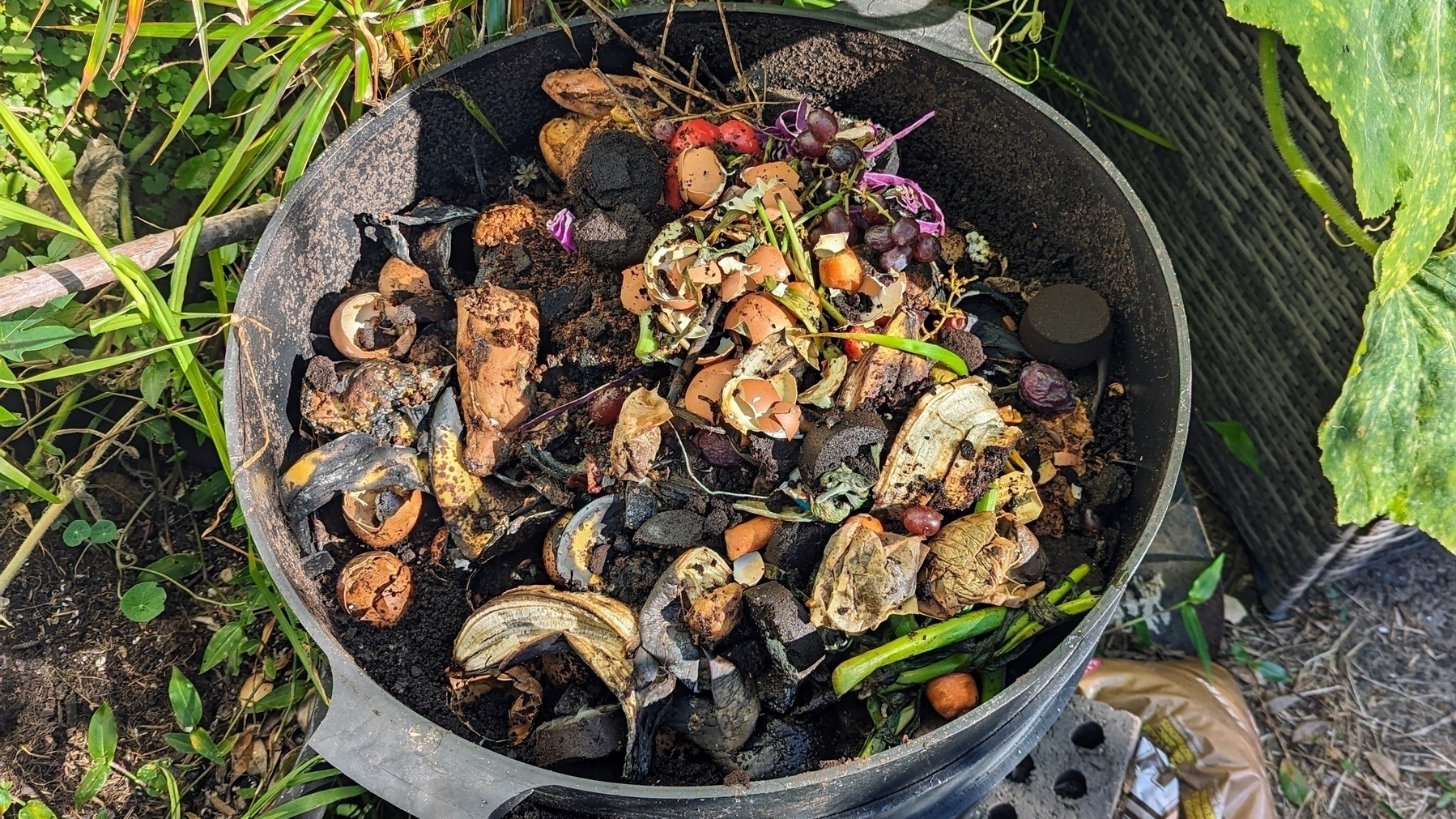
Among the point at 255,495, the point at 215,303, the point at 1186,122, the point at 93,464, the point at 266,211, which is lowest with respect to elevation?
the point at 93,464

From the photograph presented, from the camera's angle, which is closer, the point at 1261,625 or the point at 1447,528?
the point at 1447,528

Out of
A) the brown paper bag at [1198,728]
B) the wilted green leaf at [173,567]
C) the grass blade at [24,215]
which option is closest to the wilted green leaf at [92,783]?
the wilted green leaf at [173,567]

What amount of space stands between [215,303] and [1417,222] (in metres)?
2.09

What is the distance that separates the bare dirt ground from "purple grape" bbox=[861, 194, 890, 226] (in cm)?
136

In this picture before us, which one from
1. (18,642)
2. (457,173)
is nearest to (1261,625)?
(457,173)

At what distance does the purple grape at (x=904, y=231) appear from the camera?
5.24 feet

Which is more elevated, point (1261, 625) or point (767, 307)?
point (767, 307)

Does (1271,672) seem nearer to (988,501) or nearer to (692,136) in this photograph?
(988,501)

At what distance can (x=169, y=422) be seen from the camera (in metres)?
2.07

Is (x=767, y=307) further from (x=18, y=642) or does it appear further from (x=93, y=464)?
(x=18, y=642)

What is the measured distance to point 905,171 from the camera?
185 centimetres

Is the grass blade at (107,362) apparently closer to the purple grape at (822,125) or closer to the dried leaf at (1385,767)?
the purple grape at (822,125)

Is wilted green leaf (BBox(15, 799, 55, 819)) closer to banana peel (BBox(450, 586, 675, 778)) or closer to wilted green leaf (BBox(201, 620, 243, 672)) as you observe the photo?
wilted green leaf (BBox(201, 620, 243, 672))

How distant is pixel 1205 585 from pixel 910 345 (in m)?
1.17
